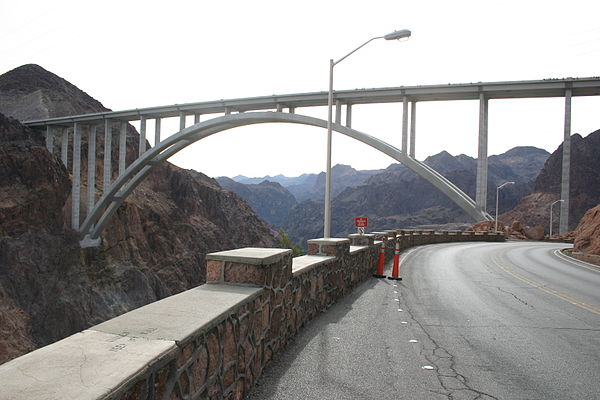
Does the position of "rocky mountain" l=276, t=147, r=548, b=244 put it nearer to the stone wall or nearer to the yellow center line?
the yellow center line

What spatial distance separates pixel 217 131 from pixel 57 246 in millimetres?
17906

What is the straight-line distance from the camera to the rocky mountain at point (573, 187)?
95938mm

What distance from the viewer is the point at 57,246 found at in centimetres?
3366

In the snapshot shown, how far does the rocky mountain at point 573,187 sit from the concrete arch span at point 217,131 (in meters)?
84.7

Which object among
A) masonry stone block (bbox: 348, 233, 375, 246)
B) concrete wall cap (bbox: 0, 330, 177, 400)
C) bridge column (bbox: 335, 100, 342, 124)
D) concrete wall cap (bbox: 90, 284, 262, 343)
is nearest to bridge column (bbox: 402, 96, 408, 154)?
bridge column (bbox: 335, 100, 342, 124)

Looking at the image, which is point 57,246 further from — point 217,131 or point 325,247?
point 325,247

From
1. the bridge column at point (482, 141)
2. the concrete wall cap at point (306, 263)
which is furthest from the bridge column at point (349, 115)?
the concrete wall cap at point (306, 263)

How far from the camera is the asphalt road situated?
3.88m

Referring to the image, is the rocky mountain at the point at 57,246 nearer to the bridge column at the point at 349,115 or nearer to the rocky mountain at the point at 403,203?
the bridge column at the point at 349,115

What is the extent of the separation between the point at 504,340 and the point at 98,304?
110 feet

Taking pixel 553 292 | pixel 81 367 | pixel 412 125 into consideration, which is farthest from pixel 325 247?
pixel 412 125

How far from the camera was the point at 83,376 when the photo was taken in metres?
1.79

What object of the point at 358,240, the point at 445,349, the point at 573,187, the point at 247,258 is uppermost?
the point at 573,187

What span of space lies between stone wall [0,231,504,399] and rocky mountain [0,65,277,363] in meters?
19.1
